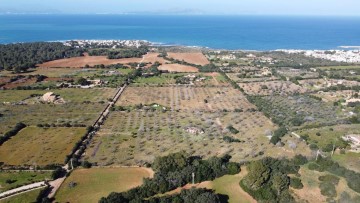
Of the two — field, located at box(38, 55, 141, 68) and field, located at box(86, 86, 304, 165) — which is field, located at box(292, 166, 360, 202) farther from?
field, located at box(38, 55, 141, 68)

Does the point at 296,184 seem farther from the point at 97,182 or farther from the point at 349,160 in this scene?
the point at 97,182

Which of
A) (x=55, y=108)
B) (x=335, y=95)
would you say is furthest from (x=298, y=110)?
(x=55, y=108)

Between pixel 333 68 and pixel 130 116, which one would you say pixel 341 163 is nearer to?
pixel 130 116

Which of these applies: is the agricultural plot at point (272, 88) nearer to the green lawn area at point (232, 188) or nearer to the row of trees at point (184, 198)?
the green lawn area at point (232, 188)

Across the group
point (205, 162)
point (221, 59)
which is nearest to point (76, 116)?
point (205, 162)

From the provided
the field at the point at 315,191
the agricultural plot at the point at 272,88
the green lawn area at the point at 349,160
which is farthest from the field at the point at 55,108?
the green lawn area at the point at 349,160

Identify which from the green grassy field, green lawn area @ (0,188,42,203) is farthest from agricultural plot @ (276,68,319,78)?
green lawn area @ (0,188,42,203)
